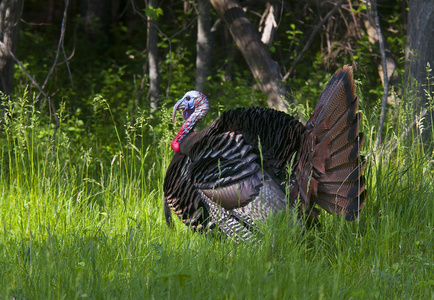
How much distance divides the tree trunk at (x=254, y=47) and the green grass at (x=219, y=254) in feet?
8.39

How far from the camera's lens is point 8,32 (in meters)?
5.11

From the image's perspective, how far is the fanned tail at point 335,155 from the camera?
328cm

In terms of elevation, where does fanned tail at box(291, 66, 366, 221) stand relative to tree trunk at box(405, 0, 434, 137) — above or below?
below

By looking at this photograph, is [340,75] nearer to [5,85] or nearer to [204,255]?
[204,255]

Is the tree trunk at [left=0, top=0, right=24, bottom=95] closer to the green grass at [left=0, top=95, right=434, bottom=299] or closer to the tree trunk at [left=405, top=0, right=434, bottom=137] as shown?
the green grass at [left=0, top=95, right=434, bottom=299]

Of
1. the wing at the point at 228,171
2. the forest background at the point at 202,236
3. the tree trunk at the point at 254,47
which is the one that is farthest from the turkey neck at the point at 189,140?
the tree trunk at the point at 254,47

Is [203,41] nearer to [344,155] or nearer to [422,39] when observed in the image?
[422,39]

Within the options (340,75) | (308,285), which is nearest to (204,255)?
(308,285)

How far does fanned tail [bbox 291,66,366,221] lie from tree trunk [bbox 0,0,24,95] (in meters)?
3.07

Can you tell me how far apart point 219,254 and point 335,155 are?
950 millimetres

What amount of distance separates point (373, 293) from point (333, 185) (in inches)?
36.6

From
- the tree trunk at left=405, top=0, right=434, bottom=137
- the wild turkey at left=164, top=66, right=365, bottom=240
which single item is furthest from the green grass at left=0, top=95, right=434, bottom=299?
the tree trunk at left=405, top=0, right=434, bottom=137

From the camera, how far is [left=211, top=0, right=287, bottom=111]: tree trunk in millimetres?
6523

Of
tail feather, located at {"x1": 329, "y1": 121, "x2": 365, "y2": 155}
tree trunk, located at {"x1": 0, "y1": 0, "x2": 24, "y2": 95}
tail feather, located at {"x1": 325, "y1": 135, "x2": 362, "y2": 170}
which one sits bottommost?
tail feather, located at {"x1": 325, "y1": 135, "x2": 362, "y2": 170}
